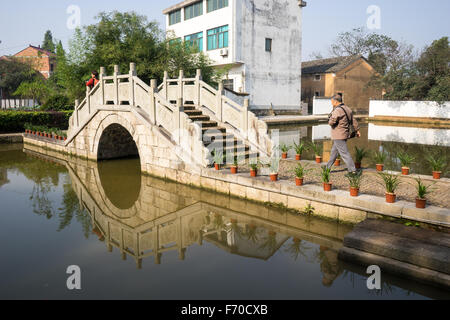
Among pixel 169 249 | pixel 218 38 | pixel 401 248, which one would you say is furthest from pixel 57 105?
pixel 401 248

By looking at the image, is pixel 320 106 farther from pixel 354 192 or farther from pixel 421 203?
pixel 421 203

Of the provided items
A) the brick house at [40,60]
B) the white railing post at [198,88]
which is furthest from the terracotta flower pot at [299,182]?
the brick house at [40,60]

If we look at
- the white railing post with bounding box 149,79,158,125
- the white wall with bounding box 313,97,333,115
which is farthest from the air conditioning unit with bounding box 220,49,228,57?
the white railing post with bounding box 149,79,158,125

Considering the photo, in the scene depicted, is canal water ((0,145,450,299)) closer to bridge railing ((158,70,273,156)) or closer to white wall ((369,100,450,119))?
bridge railing ((158,70,273,156))

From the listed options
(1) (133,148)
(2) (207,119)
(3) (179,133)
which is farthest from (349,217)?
(1) (133,148)

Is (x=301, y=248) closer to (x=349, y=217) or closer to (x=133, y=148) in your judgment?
(x=349, y=217)

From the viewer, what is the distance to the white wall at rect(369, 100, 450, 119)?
28266 mm

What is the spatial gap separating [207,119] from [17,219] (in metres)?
6.23

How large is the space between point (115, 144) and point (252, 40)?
55.4ft

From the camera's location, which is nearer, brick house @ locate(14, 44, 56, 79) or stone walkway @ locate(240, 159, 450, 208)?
stone walkway @ locate(240, 159, 450, 208)

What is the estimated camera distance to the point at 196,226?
277 inches

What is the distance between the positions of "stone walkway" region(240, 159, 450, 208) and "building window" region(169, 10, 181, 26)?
84.2 feet

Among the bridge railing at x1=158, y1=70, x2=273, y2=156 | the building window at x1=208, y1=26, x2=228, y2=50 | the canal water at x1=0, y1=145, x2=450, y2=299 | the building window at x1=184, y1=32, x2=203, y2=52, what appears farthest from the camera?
the building window at x1=184, y1=32, x2=203, y2=52

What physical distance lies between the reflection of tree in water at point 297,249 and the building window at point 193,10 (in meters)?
26.1
